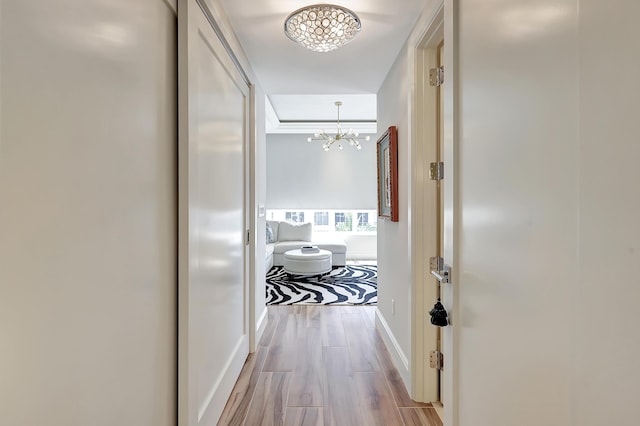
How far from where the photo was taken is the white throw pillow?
665 centimetres

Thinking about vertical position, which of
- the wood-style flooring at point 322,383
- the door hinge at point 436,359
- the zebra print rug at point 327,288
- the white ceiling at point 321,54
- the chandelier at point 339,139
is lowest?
the wood-style flooring at point 322,383

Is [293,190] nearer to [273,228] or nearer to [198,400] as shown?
[273,228]

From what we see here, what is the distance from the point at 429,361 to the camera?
2070mm

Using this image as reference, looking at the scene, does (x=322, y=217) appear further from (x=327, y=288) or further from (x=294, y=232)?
(x=327, y=288)

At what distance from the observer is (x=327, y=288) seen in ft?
15.7

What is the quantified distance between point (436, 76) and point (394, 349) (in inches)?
77.6

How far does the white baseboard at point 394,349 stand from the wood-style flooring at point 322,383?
0.16ft

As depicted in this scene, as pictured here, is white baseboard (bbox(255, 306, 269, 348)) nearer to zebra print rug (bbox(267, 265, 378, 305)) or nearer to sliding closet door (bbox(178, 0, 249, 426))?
sliding closet door (bbox(178, 0, 249, 426))

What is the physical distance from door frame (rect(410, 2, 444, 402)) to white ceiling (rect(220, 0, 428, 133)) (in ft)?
0.82

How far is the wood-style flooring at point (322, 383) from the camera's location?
1.93 meters
